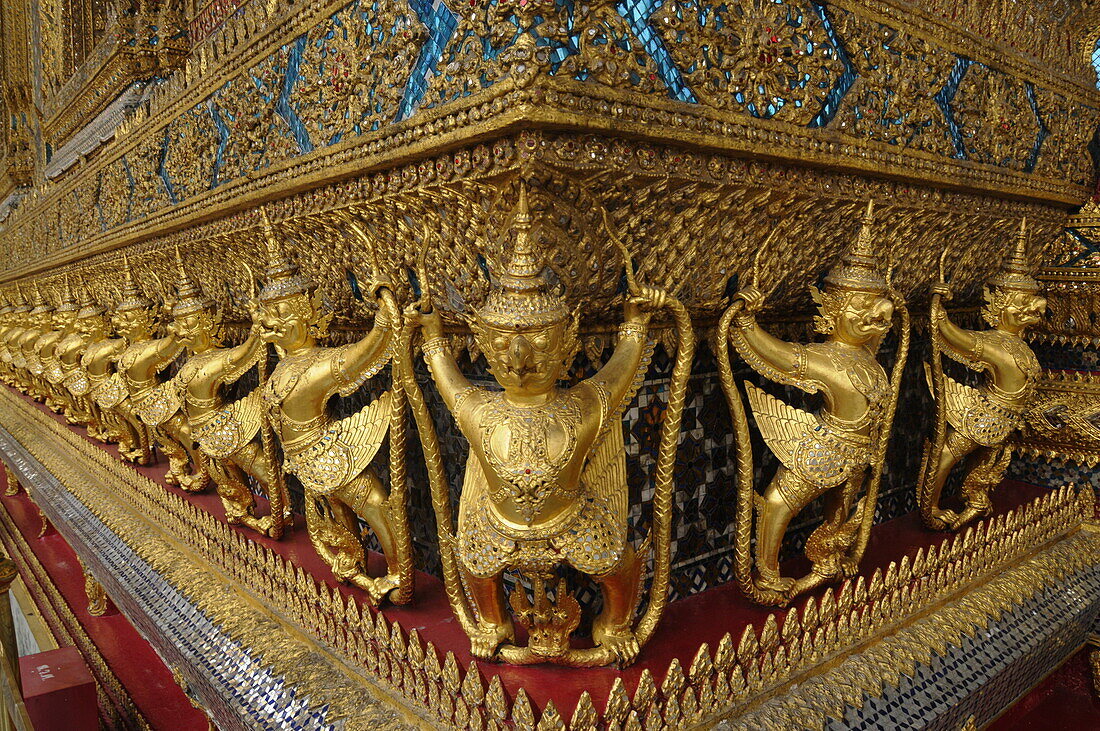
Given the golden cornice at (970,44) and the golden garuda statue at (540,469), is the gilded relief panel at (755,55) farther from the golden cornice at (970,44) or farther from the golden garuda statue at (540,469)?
the golden garuda statue at (540,469)

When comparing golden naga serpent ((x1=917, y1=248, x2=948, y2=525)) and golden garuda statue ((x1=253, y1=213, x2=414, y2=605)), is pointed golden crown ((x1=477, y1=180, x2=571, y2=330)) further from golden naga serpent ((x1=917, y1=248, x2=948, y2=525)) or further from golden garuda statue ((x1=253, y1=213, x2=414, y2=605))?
golden naga serpent ((x1=917, y1=248, x2=948, y2=525))

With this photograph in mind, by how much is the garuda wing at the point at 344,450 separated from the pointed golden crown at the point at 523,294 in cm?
57

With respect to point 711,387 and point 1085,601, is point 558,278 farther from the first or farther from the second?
point 1085,601

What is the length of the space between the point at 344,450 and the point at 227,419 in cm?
77

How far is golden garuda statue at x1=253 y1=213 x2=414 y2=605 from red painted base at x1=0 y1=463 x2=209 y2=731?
3.26 feet

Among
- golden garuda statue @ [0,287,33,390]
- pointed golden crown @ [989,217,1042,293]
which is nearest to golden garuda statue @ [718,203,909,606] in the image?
pointed golden crown @ [989,217,1042,293]

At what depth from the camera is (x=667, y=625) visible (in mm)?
1435

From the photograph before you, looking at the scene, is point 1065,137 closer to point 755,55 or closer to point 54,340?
point 755,55

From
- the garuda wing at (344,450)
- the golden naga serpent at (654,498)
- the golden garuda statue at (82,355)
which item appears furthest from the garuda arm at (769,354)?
the golden garuda statue at (82,355)

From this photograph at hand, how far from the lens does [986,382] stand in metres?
1.99

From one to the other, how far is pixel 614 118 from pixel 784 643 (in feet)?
3.44

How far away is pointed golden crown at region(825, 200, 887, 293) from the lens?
1441 millimetres

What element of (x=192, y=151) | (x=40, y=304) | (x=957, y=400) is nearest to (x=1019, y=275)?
(x=957, y=400)

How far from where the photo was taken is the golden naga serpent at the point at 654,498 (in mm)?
1229
